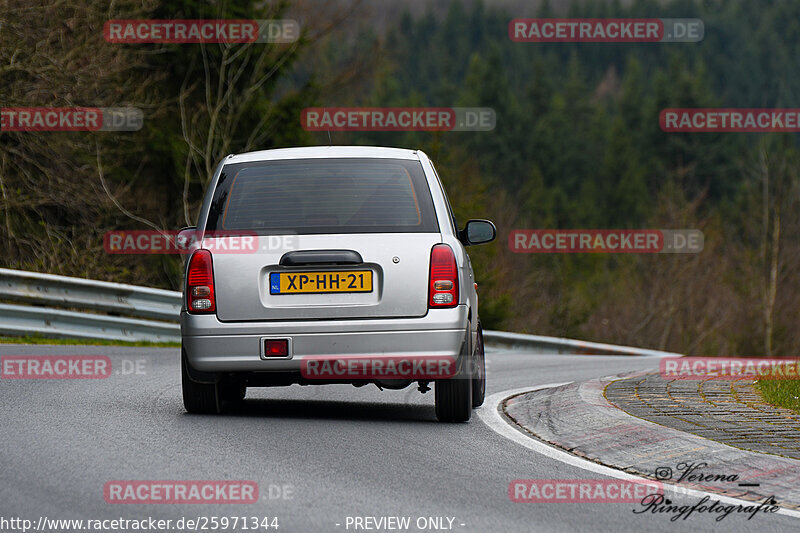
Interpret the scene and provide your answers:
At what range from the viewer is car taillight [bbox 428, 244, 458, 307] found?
25.0ft

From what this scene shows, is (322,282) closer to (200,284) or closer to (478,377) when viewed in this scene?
(200,284)

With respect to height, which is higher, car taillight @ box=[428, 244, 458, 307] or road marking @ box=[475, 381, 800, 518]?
car taillight @ box=[428, 244, 458, 307]

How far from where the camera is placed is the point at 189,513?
502 cm

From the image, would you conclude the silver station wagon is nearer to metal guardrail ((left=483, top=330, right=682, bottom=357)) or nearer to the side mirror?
the side mirror

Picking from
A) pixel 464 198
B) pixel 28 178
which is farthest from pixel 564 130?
pixel 28 178

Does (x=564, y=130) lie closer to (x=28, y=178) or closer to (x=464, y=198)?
(x=464, y=198)

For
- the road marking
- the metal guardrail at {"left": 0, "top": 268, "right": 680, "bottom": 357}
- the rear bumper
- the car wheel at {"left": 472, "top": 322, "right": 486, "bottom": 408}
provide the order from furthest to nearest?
the metal guardrail at {"left": 0, "top": 268, "right": 680, "bottom": 357} < the car wheel at {"left": 472, "top": 322, "right": 486, "bottom": 408} < the rear bumper < the road marking

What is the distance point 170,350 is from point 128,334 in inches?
49.8

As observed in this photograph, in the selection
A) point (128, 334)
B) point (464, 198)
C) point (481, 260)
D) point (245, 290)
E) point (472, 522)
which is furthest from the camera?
point (464, 198)

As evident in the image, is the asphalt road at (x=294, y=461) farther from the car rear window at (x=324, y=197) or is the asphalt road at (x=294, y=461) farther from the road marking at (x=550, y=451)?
the car rear window at (x=324, y=197)

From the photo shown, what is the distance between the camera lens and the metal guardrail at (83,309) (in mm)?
15016

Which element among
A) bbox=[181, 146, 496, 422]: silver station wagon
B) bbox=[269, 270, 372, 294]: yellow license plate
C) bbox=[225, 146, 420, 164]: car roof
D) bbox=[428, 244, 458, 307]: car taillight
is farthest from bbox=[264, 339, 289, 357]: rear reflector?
bbox=[225, 146, 420, 164]: car roof

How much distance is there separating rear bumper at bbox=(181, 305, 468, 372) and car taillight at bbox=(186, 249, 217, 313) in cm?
9

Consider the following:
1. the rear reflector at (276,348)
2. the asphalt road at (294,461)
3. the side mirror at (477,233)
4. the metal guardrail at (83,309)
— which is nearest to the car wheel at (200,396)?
the asphalt road at (294,461)
